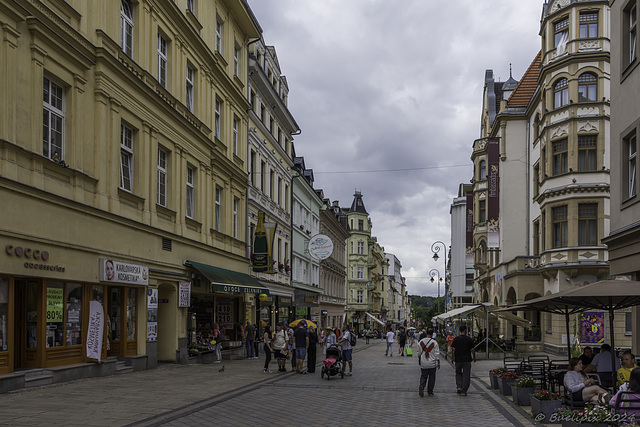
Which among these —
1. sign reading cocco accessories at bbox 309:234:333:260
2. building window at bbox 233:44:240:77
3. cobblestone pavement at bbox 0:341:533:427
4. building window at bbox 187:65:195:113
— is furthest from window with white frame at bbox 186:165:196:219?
sign reading cocco accessories at bbox 309:234:333:260

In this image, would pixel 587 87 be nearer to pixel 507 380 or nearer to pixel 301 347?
pixel 301 347

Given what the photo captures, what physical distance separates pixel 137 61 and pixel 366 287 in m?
76.1

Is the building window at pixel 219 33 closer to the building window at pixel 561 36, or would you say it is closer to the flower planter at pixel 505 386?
the building window at pixel 561 36

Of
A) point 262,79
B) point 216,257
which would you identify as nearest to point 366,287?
point 262,79

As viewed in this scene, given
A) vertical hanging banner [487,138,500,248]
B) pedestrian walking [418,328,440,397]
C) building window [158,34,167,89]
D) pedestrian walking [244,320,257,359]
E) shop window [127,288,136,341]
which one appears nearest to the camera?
pedestrian walking [418,328,440,397]

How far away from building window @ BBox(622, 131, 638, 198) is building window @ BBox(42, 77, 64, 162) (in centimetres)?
1472

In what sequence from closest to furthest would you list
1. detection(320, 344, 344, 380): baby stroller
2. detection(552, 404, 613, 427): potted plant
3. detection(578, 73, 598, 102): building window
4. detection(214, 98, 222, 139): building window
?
detection(552, 404, 613, 427): potted plant → detection(320, 344, 344, 380): baby stroller → detection(214, 98, 222, 139): building window → detection(578, 73, 598, 102): building window

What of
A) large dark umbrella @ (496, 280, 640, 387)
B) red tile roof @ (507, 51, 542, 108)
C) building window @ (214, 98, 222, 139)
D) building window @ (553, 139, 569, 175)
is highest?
red tile roof @ (507, 51, 542, 108)

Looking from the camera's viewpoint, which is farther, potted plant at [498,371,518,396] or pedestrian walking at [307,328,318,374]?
pedestrian walking at [307,328,318,374]

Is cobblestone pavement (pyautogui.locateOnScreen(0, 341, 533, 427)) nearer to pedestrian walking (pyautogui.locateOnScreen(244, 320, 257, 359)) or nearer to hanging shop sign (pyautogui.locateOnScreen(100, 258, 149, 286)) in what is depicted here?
hanging shop sign (pyautogui.locateOnScreen(100, 258, 149, 286))

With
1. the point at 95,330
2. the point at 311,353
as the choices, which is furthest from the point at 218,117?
the point at 95,330

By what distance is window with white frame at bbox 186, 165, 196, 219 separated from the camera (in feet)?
83.8

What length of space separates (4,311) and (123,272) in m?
5.00

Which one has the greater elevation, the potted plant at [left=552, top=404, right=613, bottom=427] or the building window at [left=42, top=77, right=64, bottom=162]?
the building window at [left=42, top=77, right=64, bottom=162]
